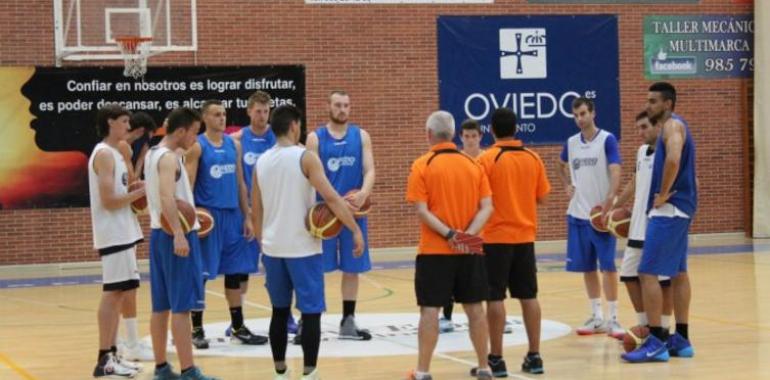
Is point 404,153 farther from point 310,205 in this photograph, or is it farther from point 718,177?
point 310,205

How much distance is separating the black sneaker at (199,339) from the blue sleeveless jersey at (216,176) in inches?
40.8

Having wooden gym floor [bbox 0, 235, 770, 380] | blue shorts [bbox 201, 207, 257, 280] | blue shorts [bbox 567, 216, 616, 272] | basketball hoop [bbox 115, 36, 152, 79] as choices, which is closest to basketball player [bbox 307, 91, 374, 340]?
wooden gym floor [bbox 0, 235, 770, 380]

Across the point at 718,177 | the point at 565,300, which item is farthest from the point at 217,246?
the point at 718,177

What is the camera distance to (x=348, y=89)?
1911 cm

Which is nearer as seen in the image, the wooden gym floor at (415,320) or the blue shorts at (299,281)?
the blue shorts at (299,281)

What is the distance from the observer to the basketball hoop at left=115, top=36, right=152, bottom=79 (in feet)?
54.9

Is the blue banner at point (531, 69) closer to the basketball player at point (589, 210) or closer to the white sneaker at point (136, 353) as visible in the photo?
the basketball player at point (589, 210)

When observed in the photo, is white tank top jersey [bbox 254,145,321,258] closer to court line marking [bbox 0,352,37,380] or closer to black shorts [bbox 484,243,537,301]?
black shorts [bbox 484,243,537,301]

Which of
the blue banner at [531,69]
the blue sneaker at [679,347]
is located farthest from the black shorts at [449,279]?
the blue banner at [531,69]

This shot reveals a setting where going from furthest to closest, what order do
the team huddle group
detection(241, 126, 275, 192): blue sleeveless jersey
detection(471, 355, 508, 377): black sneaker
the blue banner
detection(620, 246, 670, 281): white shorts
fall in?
the blue banner < detection(241, 126, 275, 192): blue sleeveless jersey < detection(620, 246, 670, 281): white shorts < detection(471, 355, 508, 377): black sneaker < the team huddle group

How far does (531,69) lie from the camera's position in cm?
1992

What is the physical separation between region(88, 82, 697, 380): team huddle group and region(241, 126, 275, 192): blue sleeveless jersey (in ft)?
0.04

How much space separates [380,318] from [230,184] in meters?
2.39

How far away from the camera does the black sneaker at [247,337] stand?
1043cm
